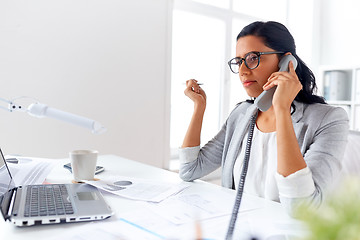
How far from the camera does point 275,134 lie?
1.27 m

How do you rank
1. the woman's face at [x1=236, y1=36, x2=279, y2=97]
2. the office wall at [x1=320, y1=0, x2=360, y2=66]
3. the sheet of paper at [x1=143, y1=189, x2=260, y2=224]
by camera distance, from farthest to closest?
the office wall at [x1=320, y1=0, x2=360, y2=66]
the woman's face at [x1=236, y1=36, x2=279, y2=97]
the sheet of paper at [x1=143, y1=189, x2=260, y2=224]

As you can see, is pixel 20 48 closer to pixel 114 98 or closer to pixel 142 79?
pixel 114 98

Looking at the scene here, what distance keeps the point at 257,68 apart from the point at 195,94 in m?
0.31

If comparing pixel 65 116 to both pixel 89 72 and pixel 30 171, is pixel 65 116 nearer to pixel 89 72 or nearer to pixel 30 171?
pixel 30 171

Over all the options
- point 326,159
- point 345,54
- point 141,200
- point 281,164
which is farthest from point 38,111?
point 345,54

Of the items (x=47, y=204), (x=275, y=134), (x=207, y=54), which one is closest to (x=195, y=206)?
(x=47, y=204)

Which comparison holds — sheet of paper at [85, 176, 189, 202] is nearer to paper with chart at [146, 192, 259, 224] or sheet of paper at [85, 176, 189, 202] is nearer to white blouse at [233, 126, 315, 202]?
paper with chart at [146, 192, 259, 224]

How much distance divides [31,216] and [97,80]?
1767mm

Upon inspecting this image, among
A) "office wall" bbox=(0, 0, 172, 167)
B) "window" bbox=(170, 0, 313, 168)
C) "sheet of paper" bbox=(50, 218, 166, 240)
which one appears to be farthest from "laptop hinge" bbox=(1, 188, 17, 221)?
"window" bbox=(170, 0, 313, 168)

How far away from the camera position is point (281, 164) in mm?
952

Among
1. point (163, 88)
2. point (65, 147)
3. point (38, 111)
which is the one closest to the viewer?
point (38, 111)

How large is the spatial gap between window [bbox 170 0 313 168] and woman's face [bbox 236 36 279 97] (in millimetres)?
1731

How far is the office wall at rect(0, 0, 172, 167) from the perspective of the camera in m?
2.08

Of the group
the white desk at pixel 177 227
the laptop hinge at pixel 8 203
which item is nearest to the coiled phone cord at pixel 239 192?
the white desk at pixel 177 227
